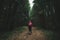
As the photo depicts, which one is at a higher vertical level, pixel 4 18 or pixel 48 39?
pixel 4 18

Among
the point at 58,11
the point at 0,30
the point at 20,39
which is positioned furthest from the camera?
the point at 0,30

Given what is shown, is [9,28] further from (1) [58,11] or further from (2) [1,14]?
(1) [58,11]

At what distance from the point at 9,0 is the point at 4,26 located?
3728 millimetres

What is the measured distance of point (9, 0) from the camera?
22297 mm

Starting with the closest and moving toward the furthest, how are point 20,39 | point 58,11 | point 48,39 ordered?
point 58,11 → point 48,39 → point 20,39

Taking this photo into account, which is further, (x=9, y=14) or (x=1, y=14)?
Answer: (x=9, y=14)

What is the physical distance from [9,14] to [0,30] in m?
3.41

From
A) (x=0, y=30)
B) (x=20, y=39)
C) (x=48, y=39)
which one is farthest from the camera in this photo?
(x=0, y=30)

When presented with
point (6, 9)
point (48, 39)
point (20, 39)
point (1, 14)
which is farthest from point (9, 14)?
point (48, 39)

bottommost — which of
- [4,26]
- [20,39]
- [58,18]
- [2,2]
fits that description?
[20,39]

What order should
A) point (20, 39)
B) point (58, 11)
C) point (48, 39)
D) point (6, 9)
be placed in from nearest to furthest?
point (58, 11), point (48, 39), point (20, 39), point (6, 9)

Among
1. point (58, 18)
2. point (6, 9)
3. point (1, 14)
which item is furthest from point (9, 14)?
point (58, 18)

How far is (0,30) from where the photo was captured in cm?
1991

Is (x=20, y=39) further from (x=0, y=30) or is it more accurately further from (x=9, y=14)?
(x=9, y=14)
